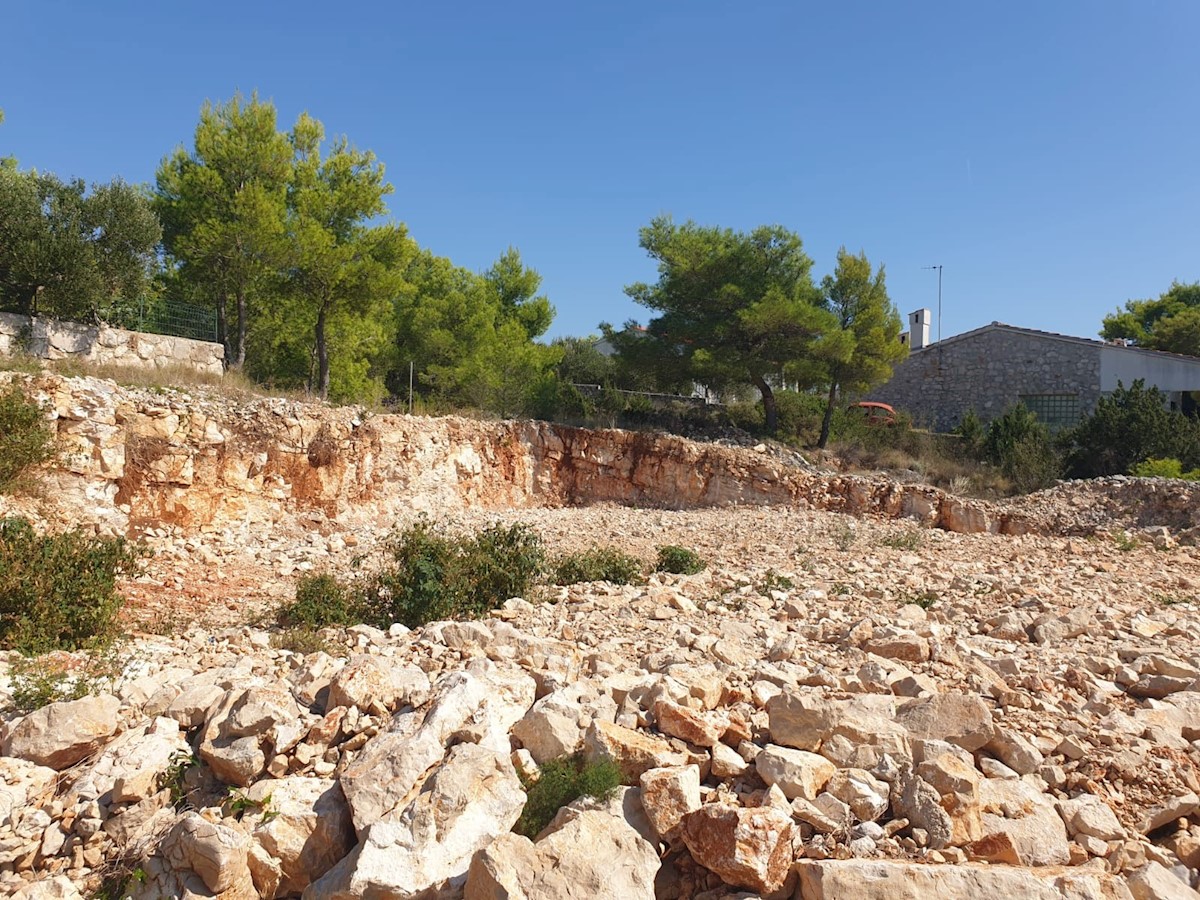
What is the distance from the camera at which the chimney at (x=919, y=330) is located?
29750 mm

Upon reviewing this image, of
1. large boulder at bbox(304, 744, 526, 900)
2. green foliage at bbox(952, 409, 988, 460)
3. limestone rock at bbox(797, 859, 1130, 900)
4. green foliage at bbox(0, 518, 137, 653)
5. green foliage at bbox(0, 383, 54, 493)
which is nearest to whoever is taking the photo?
limestone rock at bbox(797, 859, 1130, 900)

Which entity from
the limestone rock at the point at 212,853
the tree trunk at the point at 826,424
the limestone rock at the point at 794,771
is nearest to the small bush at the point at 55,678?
the limestone rock at the point at 212,853

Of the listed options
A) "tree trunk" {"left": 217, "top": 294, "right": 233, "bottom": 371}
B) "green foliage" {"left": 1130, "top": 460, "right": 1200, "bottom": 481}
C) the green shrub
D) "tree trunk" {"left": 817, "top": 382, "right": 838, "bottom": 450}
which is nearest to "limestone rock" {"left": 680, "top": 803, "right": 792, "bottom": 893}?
the green shrub

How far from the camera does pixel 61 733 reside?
364 centimetres

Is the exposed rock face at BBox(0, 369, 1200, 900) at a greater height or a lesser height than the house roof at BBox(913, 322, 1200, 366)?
lesser

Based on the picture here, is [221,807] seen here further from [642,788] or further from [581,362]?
[581,362]

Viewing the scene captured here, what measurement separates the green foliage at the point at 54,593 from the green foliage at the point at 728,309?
48.4 ft

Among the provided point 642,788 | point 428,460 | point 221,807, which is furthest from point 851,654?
point 428,460

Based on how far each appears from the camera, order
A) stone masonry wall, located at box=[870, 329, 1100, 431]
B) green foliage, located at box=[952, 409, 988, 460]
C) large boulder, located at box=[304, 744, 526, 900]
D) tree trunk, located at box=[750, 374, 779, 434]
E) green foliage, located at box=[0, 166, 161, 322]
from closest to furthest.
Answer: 1. large boulder, located at box=[304, 744, 526, 900]
2. green foliage, located at box=[0, 166, 161, 322]
3. tree trunk, located at box=[750, 374, 779, 434]
4. green foliage, located at box=[952, 409, 988, 460]
5. stone masonry wall, located at box=[870, 329, 1100, 431]

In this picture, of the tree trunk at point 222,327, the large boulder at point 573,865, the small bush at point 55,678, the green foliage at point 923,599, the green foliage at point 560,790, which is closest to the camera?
the large boulder at point 573,865

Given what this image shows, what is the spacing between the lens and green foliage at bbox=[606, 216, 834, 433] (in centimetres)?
1914

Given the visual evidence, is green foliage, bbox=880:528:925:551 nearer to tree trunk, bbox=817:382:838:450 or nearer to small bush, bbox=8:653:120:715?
tree trunk, bbox=817:382:838:450

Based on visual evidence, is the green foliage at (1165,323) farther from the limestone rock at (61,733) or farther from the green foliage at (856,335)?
the limestone rock at (61,733)

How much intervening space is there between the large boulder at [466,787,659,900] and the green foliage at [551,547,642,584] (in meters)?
5.54
